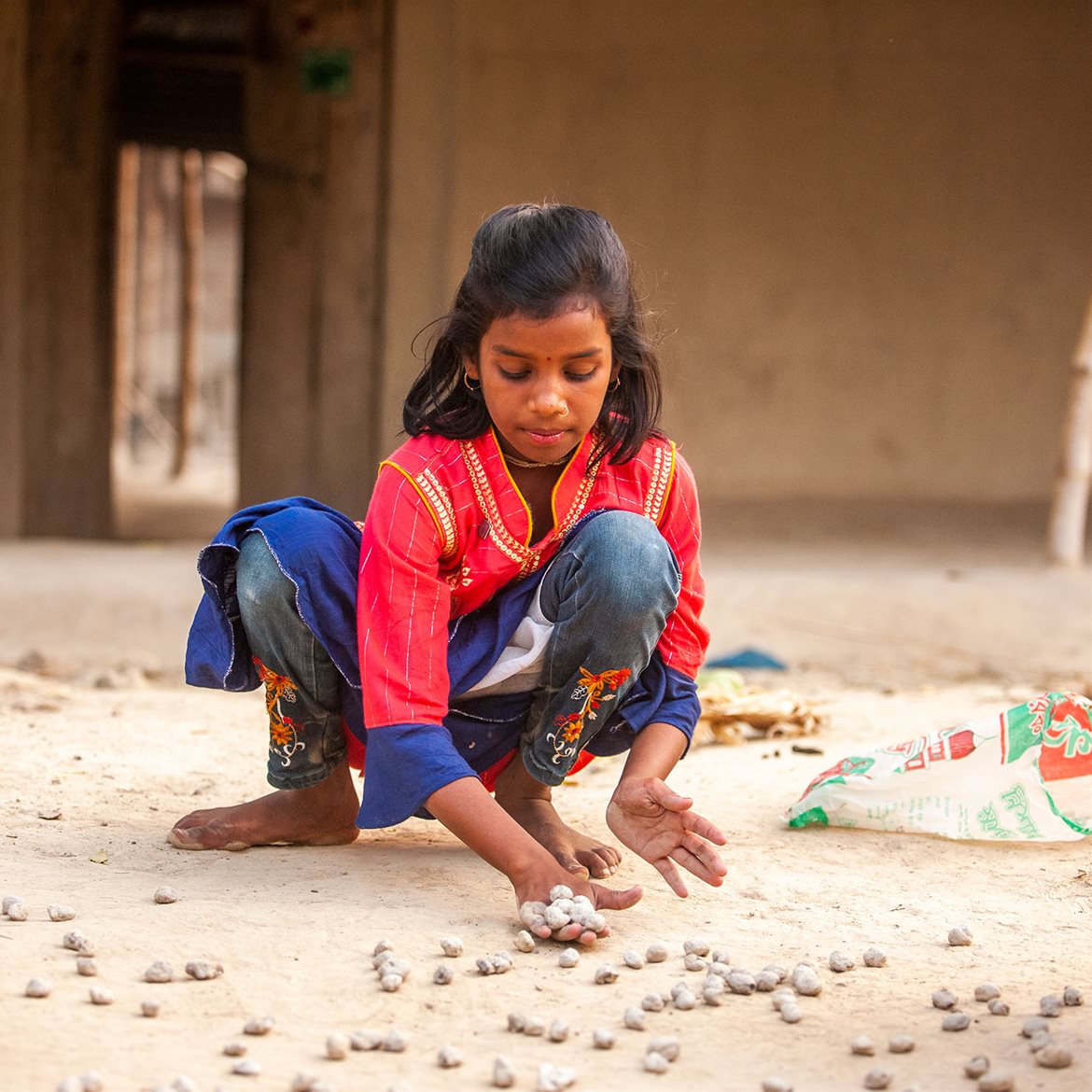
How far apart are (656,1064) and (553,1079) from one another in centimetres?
13

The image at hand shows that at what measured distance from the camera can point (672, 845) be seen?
2.15 meters

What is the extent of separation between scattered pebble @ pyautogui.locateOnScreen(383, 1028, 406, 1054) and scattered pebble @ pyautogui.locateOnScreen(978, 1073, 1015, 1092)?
0.65 m

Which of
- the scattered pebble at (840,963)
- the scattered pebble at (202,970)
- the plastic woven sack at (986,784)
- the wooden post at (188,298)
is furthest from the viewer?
the wooden post at (188,298)

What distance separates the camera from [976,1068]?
5.65 ft

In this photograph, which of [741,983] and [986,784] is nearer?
[741,983]

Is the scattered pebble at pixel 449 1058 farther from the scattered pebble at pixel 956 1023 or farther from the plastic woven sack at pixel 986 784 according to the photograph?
the plastic woven sack at pixel 986 784

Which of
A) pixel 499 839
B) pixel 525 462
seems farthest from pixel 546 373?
pixel 499 839

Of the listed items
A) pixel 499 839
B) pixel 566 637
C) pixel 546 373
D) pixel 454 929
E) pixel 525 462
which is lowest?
pixel 454 929

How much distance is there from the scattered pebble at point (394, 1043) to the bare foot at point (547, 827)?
0.62m

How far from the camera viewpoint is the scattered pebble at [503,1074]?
1.67 meters

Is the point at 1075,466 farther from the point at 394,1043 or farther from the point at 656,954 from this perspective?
the point at 394,1043

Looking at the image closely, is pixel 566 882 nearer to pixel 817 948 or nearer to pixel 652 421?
pixel 817 948

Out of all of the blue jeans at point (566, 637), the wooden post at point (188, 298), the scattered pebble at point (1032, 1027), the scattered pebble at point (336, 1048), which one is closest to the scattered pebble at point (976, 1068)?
the scattered pebble at point (1032, 1027)

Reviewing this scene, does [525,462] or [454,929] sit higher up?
[525,462]
